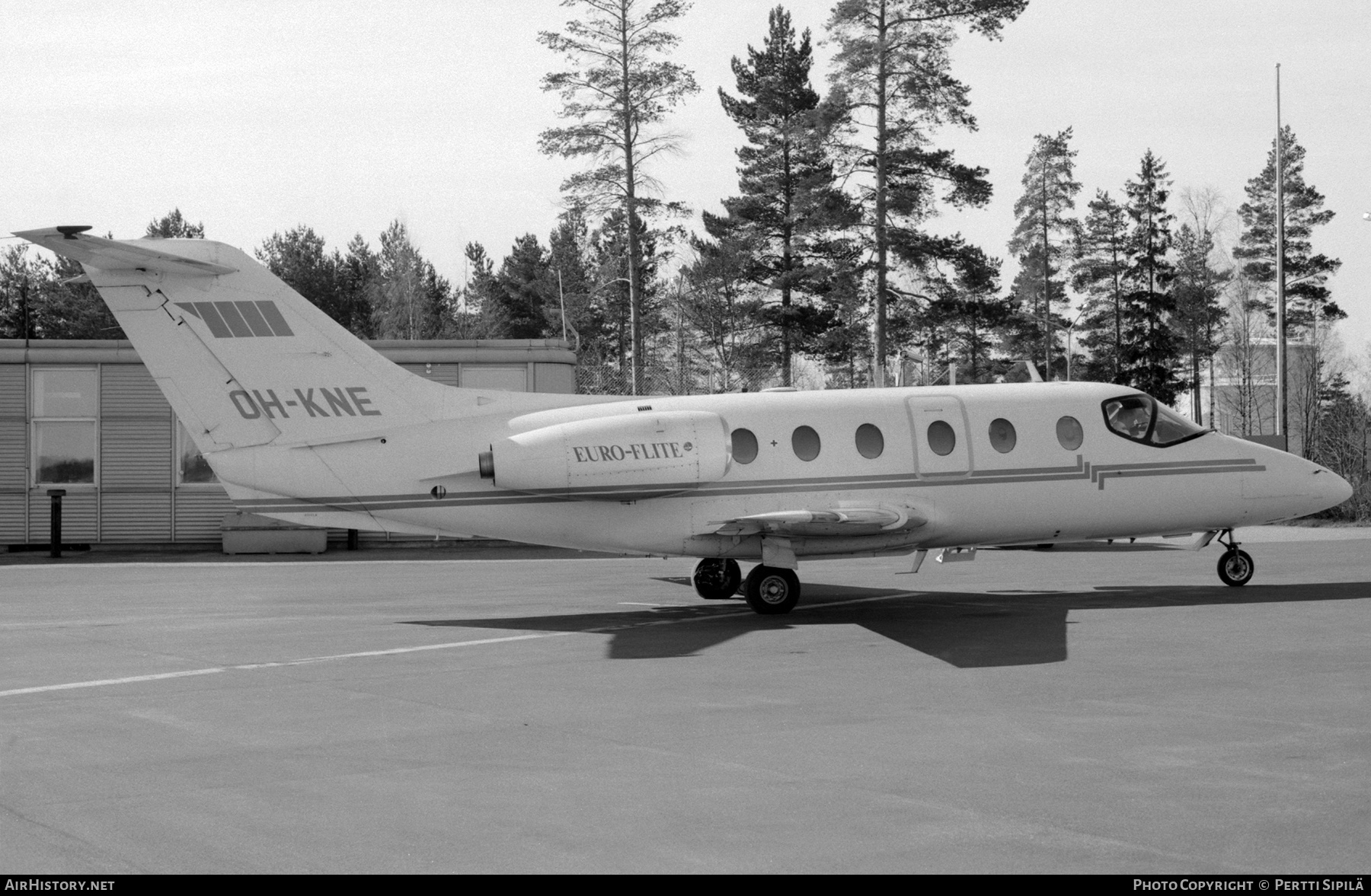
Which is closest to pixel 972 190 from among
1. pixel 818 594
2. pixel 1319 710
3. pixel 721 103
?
pixel 721 103

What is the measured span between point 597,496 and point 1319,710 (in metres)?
9.13

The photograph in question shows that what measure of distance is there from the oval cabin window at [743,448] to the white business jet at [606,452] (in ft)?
0.07

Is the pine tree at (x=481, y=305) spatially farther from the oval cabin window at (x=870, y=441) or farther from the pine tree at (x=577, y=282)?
the oval cabin window at (x=870, y=441)

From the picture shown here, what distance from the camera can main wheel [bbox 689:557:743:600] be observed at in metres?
19.8

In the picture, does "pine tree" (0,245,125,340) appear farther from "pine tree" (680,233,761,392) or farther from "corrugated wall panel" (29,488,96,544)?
"corrugated wall panel" (29,488,96,544)

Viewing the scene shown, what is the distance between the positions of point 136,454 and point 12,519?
3.19 m

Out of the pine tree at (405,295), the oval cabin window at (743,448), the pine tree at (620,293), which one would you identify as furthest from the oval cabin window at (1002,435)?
the pine tree at (405,295)

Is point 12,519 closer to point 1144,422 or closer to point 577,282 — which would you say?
point 1144,422

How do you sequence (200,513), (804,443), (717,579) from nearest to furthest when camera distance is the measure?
1. (804,443)
2. (717,579)
3. (200,513)

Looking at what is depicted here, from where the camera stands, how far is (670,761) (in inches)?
361

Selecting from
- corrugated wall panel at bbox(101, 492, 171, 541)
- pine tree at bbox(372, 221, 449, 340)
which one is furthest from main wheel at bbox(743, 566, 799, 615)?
pine tree at bbox(372, 221, 449, 340)

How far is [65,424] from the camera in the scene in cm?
3262

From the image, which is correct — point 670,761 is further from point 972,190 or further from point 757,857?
point 972,190

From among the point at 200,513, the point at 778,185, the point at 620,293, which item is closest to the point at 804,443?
the point at 200,513
